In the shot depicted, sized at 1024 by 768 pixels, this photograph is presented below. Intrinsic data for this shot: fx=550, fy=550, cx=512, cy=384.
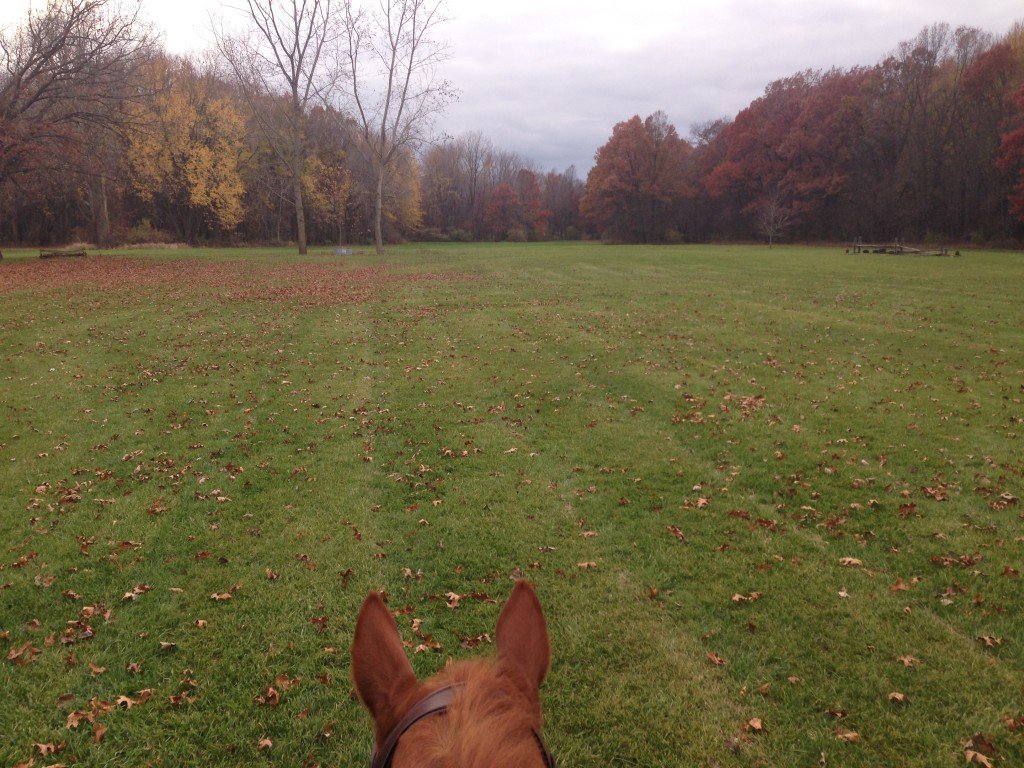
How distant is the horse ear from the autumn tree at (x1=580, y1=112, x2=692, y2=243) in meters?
74.3

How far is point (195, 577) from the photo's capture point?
16.7ft

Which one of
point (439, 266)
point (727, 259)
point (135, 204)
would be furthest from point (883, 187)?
point (135, 204)

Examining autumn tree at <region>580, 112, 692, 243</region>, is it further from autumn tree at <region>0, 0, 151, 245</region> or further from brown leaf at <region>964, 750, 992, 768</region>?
brown leaf at <region>964, 750, 992, 768</region>

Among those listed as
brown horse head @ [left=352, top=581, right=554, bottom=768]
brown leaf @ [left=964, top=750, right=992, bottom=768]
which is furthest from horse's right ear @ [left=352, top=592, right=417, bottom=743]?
brown leaf @ [left=964, top=750, right=992, bottom=768]

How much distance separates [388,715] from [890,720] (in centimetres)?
374

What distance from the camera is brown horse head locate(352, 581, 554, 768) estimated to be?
1174 millimetres

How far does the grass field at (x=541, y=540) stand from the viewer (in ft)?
12.0

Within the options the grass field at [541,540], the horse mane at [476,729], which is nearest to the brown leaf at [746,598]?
the grass field at [541,540]

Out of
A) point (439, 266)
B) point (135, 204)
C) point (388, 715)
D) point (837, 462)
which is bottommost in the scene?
point (837, 462)

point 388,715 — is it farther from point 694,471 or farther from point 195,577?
point 694,471

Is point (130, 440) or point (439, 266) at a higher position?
point (439, 266)

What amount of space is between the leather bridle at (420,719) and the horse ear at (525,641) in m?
Answer: 0.26

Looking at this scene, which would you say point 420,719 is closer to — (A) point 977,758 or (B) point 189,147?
(A) point 977,758

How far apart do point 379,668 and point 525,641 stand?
431 millimetres
